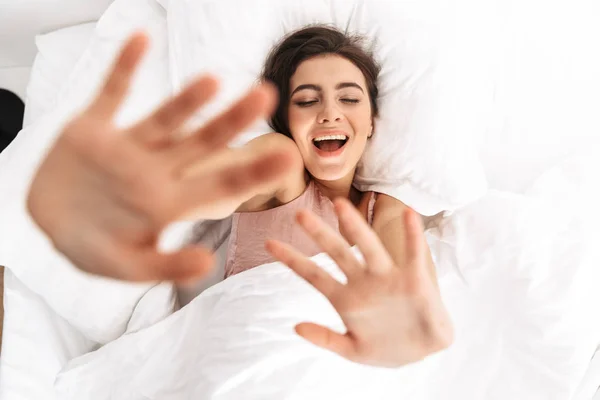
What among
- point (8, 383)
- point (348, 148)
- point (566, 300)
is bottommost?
point (8, 383)

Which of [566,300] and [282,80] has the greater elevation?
[282,80]

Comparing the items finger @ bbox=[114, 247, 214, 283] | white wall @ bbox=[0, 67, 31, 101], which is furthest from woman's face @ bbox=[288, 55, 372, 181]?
white wall @ bbox=[0, 67, 31, 101]

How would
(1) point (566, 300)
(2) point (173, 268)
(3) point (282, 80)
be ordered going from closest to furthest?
(2) point (173, 268) < (1) point (566, 300) < (3) point (282, 80)

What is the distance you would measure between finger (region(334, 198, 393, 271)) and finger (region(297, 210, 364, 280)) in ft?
0.05

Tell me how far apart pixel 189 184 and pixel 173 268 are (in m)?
0.08

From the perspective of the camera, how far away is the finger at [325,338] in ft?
1.65

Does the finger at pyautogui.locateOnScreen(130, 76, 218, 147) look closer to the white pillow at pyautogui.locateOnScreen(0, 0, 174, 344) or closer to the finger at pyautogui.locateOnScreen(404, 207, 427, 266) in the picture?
the finger at pyautogui.locateOnScreen(404, 207, 427, 266)

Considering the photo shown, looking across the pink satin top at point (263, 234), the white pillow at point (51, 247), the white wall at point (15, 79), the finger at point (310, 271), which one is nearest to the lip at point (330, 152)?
the pink satin top at point (263, 234)

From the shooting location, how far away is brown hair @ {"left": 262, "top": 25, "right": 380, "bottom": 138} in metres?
0.94

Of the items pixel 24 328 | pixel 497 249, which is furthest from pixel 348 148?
pixel 24 328

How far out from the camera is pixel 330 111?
88 centimetres

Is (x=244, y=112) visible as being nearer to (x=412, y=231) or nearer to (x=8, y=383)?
(x=412, y=231)

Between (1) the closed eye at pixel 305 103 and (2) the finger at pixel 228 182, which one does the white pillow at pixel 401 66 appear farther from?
(2) the finger at pixel 228 182

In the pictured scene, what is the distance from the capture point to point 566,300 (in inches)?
33.8
